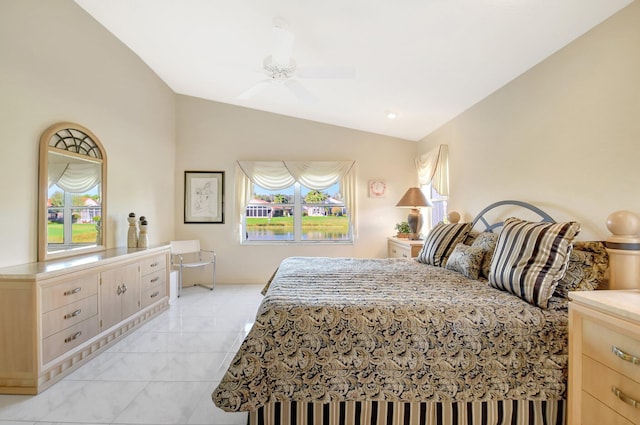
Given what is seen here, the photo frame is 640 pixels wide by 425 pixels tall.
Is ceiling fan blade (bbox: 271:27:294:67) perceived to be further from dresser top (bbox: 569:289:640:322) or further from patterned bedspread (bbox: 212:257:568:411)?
dresser top (bbox: 569:289:640:322)

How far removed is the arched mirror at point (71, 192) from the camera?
2418 millimetres

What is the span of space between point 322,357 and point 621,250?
1719 mm

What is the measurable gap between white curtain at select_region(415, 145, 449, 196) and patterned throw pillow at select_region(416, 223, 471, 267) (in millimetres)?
939

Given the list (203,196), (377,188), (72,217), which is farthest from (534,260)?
(203,196)

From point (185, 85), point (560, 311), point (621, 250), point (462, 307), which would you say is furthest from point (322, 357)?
point (185, 85)

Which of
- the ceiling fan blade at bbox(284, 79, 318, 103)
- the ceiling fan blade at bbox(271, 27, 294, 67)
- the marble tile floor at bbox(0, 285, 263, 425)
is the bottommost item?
the marble tile floor at bbox(0, 285, 263, 425)

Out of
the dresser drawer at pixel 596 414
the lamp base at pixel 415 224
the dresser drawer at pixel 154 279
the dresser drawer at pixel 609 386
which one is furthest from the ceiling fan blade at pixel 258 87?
the dresser drawer at pixel 596 414

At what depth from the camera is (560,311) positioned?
155 cm

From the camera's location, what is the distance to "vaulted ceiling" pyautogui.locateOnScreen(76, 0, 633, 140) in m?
1.90

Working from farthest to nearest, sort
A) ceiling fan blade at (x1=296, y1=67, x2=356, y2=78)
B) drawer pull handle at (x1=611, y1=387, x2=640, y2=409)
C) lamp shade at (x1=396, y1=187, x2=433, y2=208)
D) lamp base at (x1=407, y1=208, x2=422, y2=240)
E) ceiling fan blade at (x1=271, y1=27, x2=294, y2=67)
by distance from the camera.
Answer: lamp base at (x1=407, y1=208, x2=422, y2=240) < lamp shade at (x1=396, y1=187, x2=433, y2=208) < ceiling fan blade at (x1=296, y1=67, x2=356, y2=78) < ceiling fan blade at (x1=271, y1=27, x2=294, y2=67) < drawer pull handle at (x1=611, y1=387, x2=640, y2=409)

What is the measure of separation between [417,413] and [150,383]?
1798 mm

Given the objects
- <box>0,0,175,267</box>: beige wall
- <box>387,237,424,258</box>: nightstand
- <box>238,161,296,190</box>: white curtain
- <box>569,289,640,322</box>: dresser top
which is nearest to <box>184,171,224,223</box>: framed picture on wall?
<box>0,0,175,267</box>: beige wall

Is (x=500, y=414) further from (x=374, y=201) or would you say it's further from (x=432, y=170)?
(x=374, y=201)

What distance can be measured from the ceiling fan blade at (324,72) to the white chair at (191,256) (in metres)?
3.03
